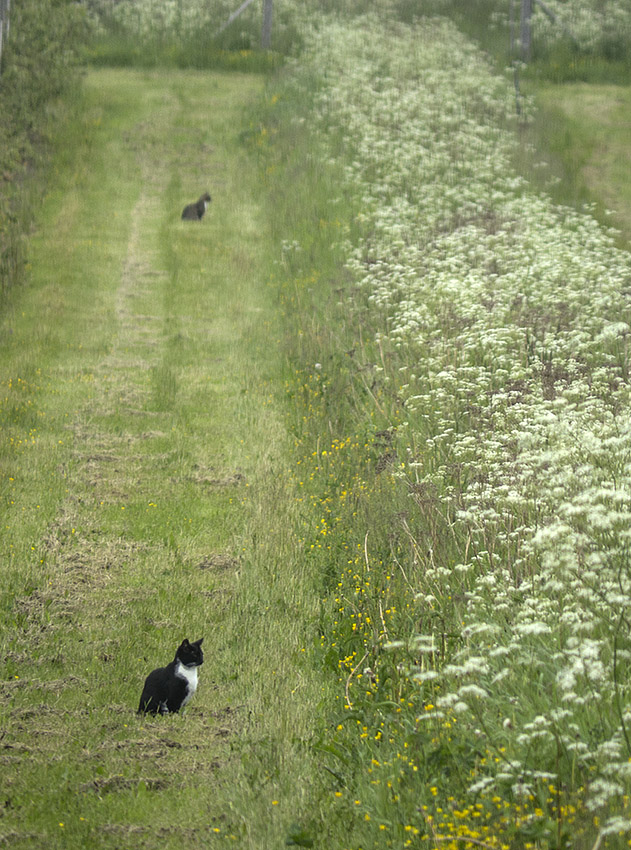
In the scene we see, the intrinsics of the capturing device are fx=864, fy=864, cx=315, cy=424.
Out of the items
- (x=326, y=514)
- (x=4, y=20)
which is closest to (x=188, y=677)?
(x=326, y=514)

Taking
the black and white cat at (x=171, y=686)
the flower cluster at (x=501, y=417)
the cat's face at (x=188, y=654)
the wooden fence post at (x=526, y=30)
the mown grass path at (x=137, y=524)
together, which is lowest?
the mown grass path at (x=137, y=524)

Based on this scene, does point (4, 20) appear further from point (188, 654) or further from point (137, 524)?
point (188, 654)

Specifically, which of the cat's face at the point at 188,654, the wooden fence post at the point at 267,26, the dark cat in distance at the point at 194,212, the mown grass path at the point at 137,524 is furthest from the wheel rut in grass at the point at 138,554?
the wooden fence post at the point at 267,26

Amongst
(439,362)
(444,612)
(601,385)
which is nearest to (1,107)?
(439,362)

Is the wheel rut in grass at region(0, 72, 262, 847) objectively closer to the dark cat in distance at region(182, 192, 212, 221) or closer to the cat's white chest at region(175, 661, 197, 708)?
the cat's white chest at region(175, 661, 197, 708)

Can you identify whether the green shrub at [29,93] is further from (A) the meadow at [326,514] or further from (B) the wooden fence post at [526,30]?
(B) the wooden fence post at [526,30]

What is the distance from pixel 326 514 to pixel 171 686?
2960 millimetres

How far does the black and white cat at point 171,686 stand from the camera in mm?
6117

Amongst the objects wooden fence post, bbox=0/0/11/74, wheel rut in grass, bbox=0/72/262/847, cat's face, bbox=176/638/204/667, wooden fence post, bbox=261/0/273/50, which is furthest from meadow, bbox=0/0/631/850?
wooden fence post, bbox=261/0/273/50

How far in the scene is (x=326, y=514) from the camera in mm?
8672

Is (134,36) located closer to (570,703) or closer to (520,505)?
(520,505)

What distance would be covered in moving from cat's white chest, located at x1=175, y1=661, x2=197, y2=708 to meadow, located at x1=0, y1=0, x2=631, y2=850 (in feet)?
0.41

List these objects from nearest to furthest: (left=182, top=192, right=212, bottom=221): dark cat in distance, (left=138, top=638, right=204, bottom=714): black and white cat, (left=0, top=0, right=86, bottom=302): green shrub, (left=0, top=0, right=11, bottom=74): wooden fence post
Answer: (left=138, top=638, right=204, bottom=714): black and white cat
(left=0, top=0, right=86, bottom=302): green shrub
(left=0, top=0, right=11, bottom=74): wooden fence post
(left=182, top=192, right=212, bottom=221): dark cat in distance

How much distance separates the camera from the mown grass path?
5508 mm
